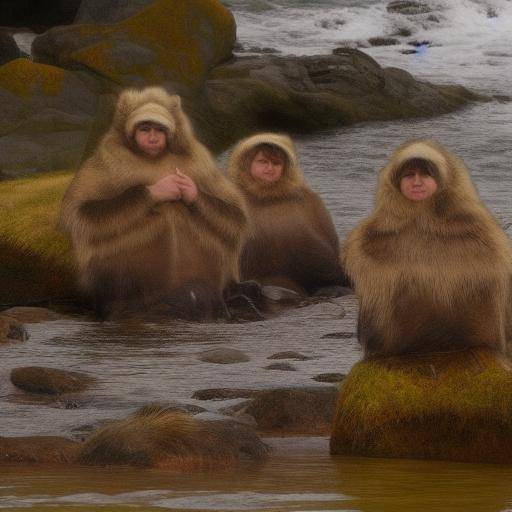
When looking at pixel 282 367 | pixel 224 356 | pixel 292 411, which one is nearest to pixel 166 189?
pixel 224 356

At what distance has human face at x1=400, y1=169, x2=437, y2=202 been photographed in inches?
383

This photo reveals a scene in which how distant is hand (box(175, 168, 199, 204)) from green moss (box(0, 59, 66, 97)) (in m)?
7.63

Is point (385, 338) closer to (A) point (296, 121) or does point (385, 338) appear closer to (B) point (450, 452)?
(B) point (450, 452)

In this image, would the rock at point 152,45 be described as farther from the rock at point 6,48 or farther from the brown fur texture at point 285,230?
the brown fur texture at point 285,230

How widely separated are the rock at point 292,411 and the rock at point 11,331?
10.5 ft

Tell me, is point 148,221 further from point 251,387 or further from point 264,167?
point 251,387

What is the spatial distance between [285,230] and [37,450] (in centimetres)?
687

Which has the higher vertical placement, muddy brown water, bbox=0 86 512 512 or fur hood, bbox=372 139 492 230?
fur hood, bbox=372 139 492 230

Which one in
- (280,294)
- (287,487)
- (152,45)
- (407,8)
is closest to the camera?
(287,487)

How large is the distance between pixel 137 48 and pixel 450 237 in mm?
14829

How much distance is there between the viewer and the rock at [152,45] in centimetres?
2361

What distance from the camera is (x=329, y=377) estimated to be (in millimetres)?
11742

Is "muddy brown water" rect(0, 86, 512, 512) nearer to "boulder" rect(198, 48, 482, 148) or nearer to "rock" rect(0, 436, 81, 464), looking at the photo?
"rock" rect(0, 436, 81, 464)

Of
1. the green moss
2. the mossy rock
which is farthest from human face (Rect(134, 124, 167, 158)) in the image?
the green moss
